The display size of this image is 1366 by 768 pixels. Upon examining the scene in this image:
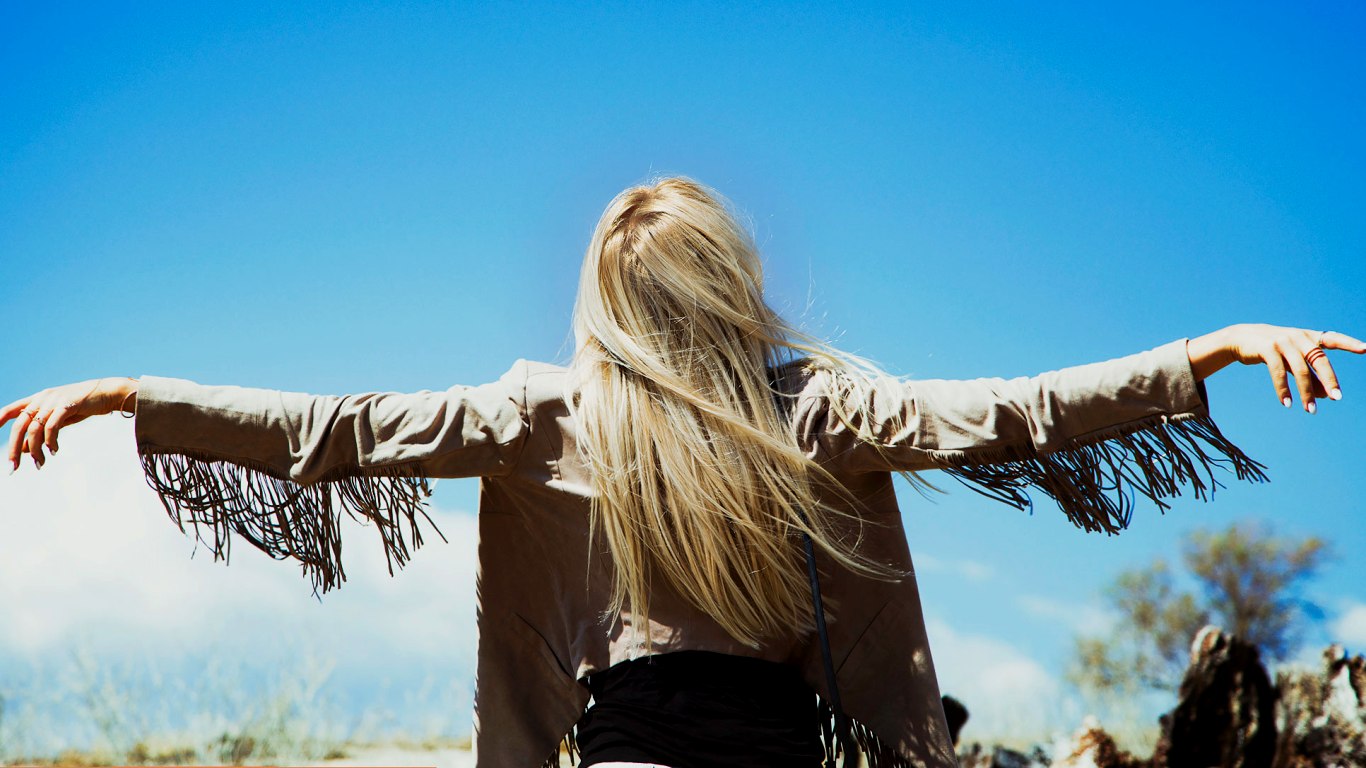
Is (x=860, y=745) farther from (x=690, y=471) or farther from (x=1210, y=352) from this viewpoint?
(x=1210, y=352)

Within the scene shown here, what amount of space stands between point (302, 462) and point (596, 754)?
820 millimetres

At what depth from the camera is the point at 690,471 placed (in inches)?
85.4

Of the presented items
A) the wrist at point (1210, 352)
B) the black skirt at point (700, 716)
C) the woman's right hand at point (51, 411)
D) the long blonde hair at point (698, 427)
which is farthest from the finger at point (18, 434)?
the wrist at point (1210, 352)

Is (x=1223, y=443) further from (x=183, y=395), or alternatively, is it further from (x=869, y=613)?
(x=183, y=395)

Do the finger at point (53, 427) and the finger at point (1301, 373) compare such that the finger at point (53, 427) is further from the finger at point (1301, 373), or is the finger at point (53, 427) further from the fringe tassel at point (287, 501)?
the finger at point (1301, 373)

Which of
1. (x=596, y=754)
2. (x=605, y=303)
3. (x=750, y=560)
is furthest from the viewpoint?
(x=605, y=303)

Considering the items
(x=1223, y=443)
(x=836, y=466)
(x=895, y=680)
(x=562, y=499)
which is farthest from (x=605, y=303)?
(x=1223, y=443)

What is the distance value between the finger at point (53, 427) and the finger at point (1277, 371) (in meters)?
2.21

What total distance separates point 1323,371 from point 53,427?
228cm

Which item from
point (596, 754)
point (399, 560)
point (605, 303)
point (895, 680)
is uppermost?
point (605, 303)

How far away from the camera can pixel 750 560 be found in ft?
7.25

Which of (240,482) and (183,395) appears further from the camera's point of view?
(240,482)

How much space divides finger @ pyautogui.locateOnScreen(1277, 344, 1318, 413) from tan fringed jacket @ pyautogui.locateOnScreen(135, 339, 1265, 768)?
0.63 feet

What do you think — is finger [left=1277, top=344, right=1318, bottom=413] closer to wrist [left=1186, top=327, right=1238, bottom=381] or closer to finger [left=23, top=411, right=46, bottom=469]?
wrist [left=1186, top=327, right=1238, bottom=381]
